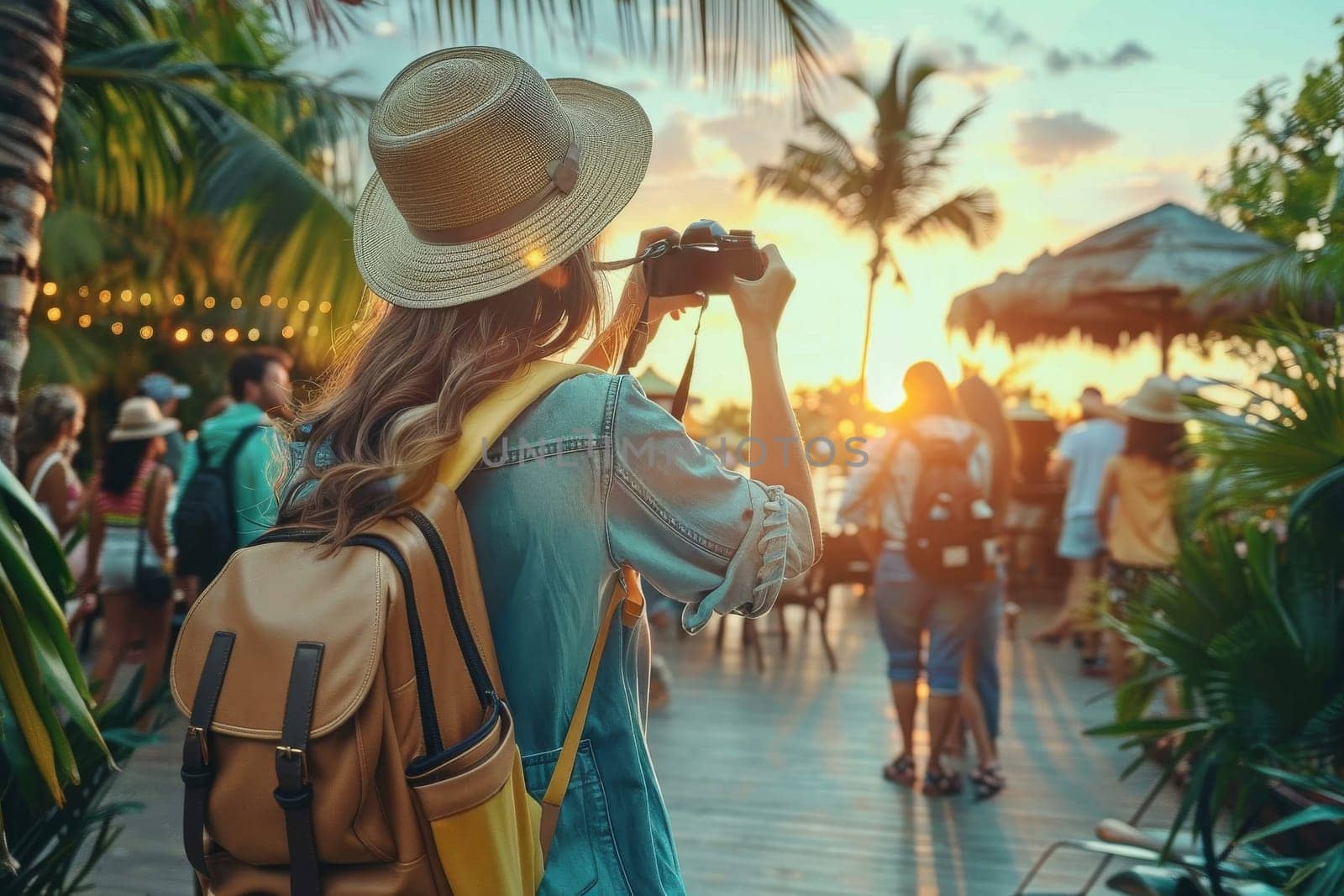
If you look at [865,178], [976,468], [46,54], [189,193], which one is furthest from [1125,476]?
[865,178]

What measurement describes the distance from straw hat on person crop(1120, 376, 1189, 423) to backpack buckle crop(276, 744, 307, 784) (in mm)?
6388

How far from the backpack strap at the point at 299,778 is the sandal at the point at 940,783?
481 centimetres

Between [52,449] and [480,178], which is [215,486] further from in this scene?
[480,178]

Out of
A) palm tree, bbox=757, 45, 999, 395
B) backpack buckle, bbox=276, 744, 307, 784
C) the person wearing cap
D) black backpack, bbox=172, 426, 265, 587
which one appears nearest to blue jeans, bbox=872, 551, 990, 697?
black backpack, bbox=172, 426, 265, 587

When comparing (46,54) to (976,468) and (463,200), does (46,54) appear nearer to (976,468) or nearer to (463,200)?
(463,200)

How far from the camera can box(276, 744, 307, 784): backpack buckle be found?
111 centimetres

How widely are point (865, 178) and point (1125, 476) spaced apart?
19.8 meters

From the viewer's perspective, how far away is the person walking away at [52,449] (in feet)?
19.7

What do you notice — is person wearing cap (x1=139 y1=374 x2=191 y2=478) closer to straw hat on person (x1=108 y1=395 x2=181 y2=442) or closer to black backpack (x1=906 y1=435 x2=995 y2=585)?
straw hat on person (x1=108 y1=395 x2=181 y2=442)

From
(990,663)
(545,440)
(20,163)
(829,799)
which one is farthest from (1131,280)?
(545,440)

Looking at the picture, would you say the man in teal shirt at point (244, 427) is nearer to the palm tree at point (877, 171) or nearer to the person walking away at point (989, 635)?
the person walking away at point (989, 635)

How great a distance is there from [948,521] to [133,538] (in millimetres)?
4194

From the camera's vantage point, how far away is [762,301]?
150cm

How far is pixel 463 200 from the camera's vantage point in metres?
1.40
